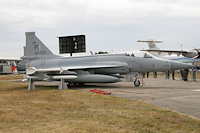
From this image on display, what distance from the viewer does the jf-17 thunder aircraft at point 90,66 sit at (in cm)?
1359

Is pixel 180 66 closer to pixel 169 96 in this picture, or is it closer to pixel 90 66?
pixel 169 96

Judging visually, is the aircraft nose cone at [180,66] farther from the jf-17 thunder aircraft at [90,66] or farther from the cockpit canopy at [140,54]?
the cockpit canopy at [140,54]

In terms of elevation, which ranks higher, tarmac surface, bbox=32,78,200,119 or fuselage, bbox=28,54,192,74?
fuselage, bbox=28,54,192,74

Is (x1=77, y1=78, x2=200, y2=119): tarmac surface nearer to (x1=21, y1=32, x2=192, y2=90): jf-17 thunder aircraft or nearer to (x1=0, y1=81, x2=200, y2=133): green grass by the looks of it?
(x1=0, y1=81, x2=200, y2=133): green grass

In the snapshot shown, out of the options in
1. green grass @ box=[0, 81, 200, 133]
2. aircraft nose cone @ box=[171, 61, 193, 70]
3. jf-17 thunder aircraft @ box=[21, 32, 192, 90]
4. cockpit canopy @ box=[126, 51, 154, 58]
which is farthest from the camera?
cockpit canopy @ box=[126, 51, 154, 58]

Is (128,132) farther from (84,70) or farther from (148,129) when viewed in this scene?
(84,70)

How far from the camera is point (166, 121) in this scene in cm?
478

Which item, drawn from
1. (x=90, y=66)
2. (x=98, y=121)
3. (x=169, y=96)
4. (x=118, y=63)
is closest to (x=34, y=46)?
(x=90, y=66)

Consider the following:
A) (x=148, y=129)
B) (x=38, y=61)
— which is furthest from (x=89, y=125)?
(x=38, y=61)

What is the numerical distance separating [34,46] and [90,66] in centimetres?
558

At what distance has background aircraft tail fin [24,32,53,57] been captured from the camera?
1673 cm

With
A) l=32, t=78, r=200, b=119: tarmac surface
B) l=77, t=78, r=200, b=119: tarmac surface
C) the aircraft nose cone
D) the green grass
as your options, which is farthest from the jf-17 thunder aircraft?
the green grass

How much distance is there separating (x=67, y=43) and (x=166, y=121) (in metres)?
24.2

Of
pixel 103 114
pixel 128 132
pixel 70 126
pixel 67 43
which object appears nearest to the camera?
pixel 128 132
